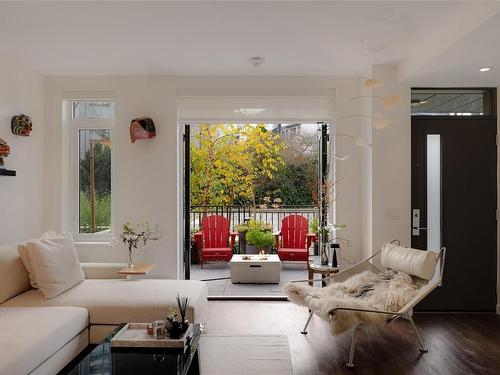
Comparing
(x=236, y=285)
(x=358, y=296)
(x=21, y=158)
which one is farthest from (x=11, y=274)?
(x=236, y=285)

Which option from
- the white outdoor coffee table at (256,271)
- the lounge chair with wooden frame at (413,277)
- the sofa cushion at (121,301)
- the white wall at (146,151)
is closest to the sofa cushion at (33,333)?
the sofa cushion at (121,301)

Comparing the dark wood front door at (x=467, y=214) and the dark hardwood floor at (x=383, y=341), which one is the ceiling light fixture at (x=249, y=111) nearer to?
the dark wood front door at (x=467, y=214)

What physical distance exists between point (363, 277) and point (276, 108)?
213 cm

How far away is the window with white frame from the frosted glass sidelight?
3.58 m

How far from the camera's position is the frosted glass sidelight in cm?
442

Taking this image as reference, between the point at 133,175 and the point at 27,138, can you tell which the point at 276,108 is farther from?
the point at 27,138

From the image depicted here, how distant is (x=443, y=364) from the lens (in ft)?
10.1

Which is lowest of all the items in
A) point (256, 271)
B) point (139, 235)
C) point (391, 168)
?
point (256, 271)

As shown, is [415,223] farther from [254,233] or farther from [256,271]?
[254,233]

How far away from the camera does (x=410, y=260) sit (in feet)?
11.6

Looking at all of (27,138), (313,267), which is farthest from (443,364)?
(27,138)

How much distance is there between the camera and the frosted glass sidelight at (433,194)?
4.42 metres

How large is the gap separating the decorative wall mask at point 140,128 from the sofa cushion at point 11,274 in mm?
1689

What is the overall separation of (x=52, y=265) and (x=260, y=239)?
3.90m
